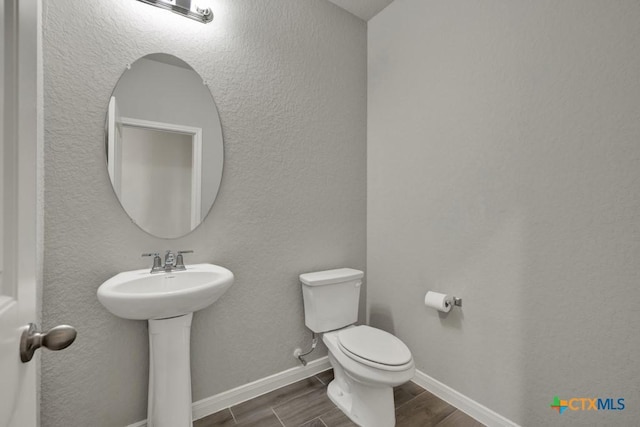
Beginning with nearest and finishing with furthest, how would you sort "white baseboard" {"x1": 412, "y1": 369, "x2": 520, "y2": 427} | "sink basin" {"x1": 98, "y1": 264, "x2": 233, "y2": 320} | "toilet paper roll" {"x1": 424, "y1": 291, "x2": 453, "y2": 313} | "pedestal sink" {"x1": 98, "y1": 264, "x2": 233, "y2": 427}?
"sink basin" {"x1": 98, "y1": 264, "x2": 233, "y2": 320} → "pedestal sink" {"x1": 98, "y1": 264, "x2": 233, "y2": 427} → "white baseboard" {"x1": 412, "y1": 369, "x2": 520, "y2": 427} → "toilet paper roll" {"x1": 424, "y1": 291, "x2": 453, "y2": 313}

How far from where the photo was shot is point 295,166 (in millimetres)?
1855

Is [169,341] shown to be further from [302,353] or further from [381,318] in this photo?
[381,318]

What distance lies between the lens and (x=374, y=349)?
4.79ft

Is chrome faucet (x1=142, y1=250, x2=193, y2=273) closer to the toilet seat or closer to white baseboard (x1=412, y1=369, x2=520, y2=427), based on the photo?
the toilet seat

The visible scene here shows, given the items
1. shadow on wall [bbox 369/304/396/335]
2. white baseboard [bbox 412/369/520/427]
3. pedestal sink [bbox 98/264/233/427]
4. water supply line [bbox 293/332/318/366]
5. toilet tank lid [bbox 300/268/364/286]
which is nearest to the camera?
pedestal sink [bbox 98/264/233/427]

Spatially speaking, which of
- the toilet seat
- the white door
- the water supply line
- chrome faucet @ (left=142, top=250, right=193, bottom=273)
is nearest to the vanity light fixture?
the white door

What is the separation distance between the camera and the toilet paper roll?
162 centimetres

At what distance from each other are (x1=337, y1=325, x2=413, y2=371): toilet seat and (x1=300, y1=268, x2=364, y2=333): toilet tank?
14 centimetres

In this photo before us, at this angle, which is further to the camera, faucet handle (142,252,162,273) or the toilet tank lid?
the toilet tank lid

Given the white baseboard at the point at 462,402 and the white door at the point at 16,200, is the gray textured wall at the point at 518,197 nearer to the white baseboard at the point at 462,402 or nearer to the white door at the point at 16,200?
the white baseboard at the point at 462,402

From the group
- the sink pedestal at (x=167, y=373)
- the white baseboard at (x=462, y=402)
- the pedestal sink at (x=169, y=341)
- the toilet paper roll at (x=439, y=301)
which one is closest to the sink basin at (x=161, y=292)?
the pedestal sink at (x=169, y=341)

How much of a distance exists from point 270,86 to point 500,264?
1.63 m

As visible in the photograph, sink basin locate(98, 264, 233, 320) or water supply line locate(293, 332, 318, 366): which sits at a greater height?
sink basin locate(98, 264, 233, 320)

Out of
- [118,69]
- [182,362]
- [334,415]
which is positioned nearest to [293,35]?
[118,69]
